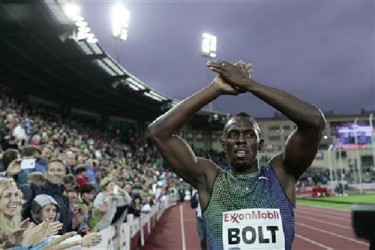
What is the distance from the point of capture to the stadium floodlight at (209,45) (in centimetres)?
5003

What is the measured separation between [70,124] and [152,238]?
15392 millimetres

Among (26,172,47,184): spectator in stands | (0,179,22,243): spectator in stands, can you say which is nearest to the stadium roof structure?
(26,172,47,184): spectator in stands

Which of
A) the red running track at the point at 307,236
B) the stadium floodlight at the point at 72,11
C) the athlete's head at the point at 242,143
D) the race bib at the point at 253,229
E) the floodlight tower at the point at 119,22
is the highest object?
the floodlight tower at the point at 119,22

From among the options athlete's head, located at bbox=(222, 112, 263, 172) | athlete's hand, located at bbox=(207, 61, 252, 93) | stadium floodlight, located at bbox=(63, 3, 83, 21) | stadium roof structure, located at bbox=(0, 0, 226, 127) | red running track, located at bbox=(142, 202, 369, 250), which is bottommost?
red running track, located at bbox=(142, 202, 369, 250)

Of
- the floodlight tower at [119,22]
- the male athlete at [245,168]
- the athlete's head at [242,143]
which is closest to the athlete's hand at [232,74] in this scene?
the male athlete at [245,168]

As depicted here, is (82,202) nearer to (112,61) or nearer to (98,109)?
(112,61)

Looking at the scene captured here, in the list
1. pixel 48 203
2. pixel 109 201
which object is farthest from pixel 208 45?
pixel 48 203

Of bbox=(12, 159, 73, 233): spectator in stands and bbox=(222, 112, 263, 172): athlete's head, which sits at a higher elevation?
bbox=(222, 112, 263, 172): athlete's head

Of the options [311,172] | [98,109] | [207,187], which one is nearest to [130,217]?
[207,187]

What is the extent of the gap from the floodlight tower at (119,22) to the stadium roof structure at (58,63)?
397cm

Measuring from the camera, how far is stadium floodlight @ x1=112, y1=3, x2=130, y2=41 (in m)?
36.9

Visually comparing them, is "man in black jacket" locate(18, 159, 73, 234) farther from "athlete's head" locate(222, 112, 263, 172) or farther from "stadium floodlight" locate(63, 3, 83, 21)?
"stadium floodlight" locate(63, 3, 83, 21)

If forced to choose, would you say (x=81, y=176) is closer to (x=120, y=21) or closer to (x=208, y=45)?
(x=120, y=21)

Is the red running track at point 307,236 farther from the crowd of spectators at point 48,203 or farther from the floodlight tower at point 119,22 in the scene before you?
the floodlight tower at point 119,22
